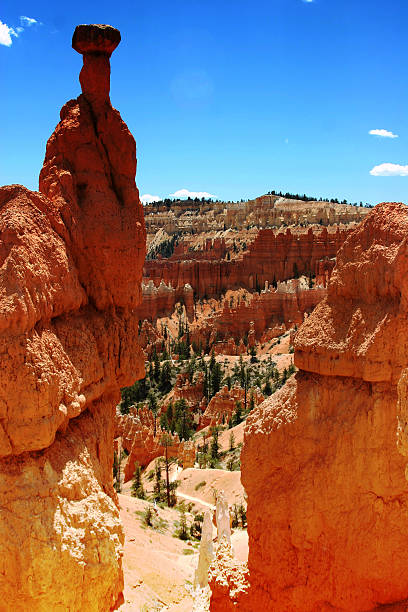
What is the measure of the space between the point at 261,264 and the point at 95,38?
72.8 meters

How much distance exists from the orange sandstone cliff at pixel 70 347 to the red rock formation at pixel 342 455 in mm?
2406

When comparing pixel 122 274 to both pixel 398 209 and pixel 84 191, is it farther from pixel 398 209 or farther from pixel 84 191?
pixel 398 209

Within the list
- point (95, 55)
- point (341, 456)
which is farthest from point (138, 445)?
point (341, 456)

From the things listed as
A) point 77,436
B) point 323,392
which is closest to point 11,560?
point 77,436

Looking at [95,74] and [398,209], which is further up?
[95,74]

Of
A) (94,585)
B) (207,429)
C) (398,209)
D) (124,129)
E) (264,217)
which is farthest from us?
(264,217)

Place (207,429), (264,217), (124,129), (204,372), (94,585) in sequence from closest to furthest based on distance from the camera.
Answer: (94,585) → (124,129) → (207,429) → (204,372) → (264,217)

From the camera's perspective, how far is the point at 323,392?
7898 millimetres

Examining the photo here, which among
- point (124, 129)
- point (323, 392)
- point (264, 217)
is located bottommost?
point (323, 392)

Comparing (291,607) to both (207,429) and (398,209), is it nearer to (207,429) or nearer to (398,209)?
(398,209)

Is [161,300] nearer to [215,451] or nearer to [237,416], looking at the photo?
[237,416]

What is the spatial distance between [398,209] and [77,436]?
5.62 meters

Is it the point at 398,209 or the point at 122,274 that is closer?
the point at 398,209

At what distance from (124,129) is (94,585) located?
24.7ft
